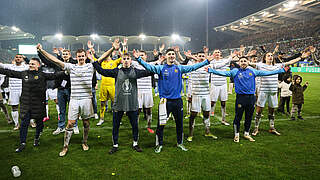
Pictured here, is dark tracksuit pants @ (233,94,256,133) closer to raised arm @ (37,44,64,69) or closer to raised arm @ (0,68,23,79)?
raised arm @ (37,44,64,69)

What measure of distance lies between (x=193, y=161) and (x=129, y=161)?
126 centimetres

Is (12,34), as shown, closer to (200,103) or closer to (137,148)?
(137,148)

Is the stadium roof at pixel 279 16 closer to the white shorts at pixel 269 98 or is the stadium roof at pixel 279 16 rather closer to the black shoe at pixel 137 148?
the white shorts at pixel 269 98

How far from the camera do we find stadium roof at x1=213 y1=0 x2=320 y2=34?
30753 mm

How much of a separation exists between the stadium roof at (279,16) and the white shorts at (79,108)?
35761 millimetres

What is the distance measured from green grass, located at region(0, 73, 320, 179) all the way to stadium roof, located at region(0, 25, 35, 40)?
4172cm

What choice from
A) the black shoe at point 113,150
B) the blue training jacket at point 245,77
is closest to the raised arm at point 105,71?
the black shoe at point 113,150

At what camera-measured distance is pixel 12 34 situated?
1666 inches

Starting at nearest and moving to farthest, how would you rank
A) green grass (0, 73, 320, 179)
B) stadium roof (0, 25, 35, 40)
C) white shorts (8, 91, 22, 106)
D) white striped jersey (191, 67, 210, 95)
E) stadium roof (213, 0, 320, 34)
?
green grass (0, 73, 320, 179) → white striped jersey (191, 67, 210, 95) → white shorts (8, 91, 22, 106) → stadium roof (213, 0, 320, 34) → stadium roof (0, 25, 35, 40)

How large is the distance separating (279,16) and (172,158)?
4157 centimetres

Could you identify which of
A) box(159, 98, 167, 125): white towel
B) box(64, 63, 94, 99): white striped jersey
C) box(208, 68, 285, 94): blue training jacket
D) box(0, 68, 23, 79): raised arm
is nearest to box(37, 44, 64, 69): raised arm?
box(64, 63, 94, 99): white striped jersey

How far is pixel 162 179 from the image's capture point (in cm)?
329

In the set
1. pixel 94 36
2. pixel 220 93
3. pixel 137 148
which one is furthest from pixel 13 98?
pixel 94 36

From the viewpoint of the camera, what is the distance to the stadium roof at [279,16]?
Result: 30753 millimetres
